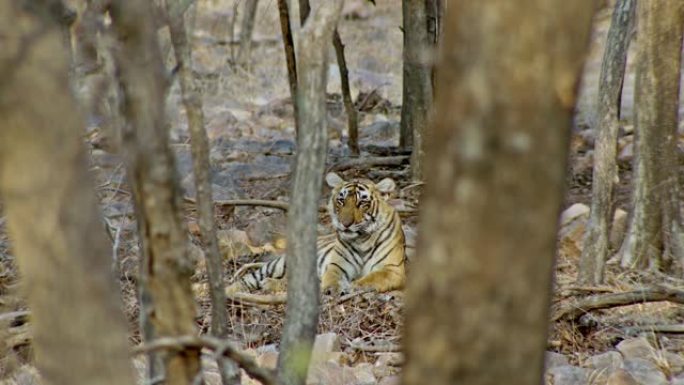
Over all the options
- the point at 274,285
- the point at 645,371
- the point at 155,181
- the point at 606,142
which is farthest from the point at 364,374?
the point at 155,181

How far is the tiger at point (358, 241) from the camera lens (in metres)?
8.35

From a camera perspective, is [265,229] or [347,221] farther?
[265,229]

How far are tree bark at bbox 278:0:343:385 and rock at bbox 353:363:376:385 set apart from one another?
1839 mm

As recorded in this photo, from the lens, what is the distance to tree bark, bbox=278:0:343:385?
131 inches

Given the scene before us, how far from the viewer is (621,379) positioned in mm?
4871

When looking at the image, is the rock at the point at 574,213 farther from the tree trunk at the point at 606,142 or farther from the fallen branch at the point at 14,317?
A: the fallen branch at the point at 14,317

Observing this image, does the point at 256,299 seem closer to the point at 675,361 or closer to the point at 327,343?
the point at 327,343

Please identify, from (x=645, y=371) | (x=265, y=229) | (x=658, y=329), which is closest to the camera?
(x=645, y=371)

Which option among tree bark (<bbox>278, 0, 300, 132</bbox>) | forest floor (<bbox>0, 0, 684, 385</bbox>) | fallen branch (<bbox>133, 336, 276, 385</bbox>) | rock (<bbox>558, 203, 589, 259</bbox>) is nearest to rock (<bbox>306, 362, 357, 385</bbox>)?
forest floor (<bbox>0, 0, 684, 385</bbox>)

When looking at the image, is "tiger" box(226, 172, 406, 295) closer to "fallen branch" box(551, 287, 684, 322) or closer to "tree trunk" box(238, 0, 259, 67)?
"fallen branch" box(551, 287, 684, 322)

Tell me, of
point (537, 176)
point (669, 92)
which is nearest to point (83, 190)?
point (537, 176)

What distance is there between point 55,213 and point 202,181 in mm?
1308

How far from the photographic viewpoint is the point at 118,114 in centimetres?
283

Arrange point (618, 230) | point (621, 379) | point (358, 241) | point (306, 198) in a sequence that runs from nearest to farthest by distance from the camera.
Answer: point (306, 198) → point (621, 379) → point (618, 230) → point (358, 241)
